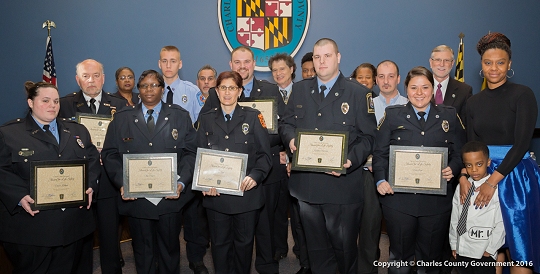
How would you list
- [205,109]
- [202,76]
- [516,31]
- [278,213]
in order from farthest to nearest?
[516,31] → [202,76] → [278,213] → [205,109]

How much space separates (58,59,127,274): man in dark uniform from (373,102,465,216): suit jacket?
231cm

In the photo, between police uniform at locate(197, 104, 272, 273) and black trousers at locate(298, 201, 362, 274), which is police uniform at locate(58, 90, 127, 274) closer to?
police uniform at locate(197, 104, 272, 273)

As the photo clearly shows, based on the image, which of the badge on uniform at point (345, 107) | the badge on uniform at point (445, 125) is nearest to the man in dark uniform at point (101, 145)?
the badge on uniform at point (345, 107)

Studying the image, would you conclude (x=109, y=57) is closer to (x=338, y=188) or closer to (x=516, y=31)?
(x=338, y=188)

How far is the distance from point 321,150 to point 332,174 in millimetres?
225

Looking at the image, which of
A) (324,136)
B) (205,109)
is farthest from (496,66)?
(205,109)

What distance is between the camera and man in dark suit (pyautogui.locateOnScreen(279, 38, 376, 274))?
3543mm

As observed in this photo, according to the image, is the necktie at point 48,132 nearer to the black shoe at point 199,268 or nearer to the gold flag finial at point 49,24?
the black shoe at point 199,268

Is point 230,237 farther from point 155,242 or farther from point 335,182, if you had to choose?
point 335,182

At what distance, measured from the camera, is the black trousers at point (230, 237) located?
3.70m

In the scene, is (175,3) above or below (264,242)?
above

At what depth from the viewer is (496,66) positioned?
344 centimetres

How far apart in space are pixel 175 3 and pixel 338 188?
4.36 meters

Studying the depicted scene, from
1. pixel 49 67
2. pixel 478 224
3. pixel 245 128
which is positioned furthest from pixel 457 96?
pixel 49 67
